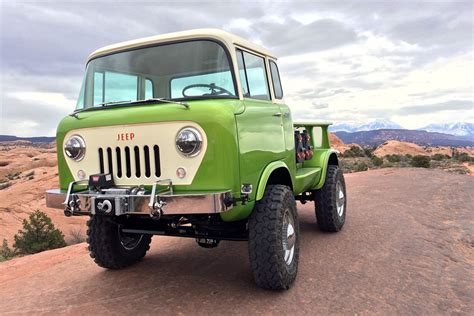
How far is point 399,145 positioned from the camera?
4659cm

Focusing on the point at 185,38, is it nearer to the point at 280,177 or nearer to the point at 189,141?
the point at 189,141

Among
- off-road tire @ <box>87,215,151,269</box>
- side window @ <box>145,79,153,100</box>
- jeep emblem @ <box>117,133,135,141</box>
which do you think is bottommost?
off-road tire @ <box>87,215,151,269</box>

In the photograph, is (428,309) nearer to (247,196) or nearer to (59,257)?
(247,196)

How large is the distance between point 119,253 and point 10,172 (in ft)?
128

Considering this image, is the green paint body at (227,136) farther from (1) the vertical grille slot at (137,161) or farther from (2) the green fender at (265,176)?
(1) the vertical grille slot at (137,161)

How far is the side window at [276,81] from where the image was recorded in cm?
522

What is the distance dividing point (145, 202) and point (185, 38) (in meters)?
1.72

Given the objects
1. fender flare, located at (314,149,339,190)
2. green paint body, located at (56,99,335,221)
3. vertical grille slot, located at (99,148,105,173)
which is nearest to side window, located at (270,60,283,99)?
green paint body, located at (56,99,335,221)

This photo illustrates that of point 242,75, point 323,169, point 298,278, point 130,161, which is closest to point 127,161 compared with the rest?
point 130,161

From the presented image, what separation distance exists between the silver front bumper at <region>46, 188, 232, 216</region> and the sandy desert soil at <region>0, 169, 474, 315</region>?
1018mm

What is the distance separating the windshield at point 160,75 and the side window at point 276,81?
45.5 inches

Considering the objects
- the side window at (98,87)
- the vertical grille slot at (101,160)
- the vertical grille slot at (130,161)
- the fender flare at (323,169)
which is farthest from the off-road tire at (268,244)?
the fender flare at (323,169)

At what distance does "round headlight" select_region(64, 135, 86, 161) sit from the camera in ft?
13.6

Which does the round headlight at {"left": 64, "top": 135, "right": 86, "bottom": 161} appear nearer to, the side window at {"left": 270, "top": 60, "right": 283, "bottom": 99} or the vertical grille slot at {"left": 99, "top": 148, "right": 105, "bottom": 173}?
the vertical grille slot at {"left": 99, "top": 148, "right": 105, "bottom": 173}
